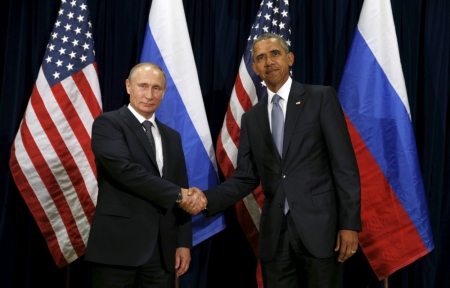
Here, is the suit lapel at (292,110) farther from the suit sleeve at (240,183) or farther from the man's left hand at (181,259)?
the man's left hand at (181,259)

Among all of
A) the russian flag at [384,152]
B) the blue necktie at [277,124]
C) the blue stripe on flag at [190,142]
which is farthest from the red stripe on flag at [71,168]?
the russian flag at [384,152]

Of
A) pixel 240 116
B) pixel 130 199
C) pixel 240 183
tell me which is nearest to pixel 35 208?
pixel 130 199

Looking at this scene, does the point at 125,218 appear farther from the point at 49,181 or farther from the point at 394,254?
the point at 394,254

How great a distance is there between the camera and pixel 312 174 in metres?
2.54

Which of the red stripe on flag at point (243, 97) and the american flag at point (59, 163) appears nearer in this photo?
the american flag at point (59, 163)

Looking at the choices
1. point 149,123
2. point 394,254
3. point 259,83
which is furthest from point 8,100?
point 394,254

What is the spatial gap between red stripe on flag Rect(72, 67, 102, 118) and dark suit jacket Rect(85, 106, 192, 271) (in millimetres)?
674

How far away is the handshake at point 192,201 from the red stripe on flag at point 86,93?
101cm

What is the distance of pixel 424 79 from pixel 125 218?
2634mm

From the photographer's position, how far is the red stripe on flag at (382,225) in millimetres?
3254

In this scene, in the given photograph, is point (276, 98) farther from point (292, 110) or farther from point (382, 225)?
point (382, 225)

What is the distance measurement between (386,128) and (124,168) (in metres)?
1.80

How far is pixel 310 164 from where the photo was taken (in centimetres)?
255

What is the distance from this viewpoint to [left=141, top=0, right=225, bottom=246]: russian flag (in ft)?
11.1
